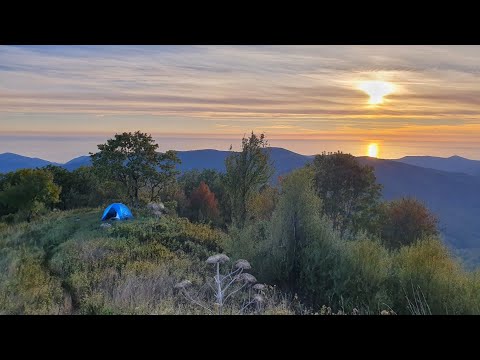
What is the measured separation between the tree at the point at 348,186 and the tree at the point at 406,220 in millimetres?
695

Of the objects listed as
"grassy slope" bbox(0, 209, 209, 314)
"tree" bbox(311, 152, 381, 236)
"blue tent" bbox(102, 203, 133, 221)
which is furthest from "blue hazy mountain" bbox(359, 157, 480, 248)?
"grassy slope" bbox(0, 209, 209, 314)

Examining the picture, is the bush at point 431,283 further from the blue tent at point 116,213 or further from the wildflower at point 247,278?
the blue tent at point 116,213

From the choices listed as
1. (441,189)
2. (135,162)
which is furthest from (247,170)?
(441,189)

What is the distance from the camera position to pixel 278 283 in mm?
8164

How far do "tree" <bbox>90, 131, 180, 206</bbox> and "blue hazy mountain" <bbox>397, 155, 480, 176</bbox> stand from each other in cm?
935

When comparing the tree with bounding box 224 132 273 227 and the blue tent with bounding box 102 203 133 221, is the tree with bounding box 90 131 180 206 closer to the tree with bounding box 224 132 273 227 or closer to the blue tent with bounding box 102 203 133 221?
the blue tent with bounding box 102 203 133 221

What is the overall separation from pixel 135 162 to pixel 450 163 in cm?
1231

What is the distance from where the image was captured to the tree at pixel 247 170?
1202 centimetres

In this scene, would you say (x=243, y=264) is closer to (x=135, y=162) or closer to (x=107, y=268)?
(x=107, y=268)

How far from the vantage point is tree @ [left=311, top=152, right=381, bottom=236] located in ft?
66.3

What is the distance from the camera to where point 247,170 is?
1216cm

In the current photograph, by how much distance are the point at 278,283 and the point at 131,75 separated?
19.2 ft
